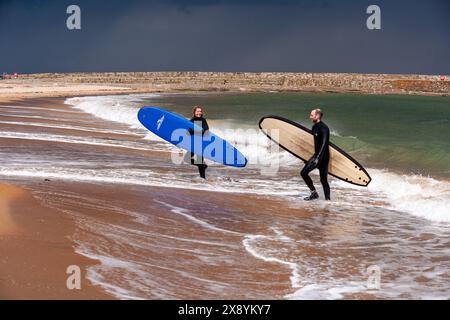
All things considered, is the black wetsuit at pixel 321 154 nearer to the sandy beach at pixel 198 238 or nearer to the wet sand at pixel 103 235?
the sandy beach at pixel 198 238

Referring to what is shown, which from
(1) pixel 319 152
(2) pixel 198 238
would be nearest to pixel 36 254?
(2) pixel 198 238

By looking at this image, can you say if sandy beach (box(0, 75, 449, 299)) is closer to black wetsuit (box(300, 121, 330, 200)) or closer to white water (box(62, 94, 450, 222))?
A: white water (box(62, 94, 450, 222))

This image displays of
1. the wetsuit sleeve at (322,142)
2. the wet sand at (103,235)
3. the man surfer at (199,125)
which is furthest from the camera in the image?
the man surfer at (199,125)

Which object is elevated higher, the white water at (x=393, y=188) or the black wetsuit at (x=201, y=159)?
the black wetsuit at (x=201, y=159)

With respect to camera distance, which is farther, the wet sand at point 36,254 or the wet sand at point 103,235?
the wet sand at point 103,235

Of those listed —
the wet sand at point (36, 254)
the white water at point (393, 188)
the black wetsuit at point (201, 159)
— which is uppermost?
the black wetsuit at point (201, 159)

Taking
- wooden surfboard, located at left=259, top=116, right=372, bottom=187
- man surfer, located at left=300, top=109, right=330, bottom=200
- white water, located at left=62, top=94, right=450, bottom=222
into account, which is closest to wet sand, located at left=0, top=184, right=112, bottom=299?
white water, located at left=62, top=94, right=450, bottom=222

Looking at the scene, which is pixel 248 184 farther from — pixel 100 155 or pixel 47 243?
pixel 47 243

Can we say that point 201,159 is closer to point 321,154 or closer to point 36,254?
point 321,154

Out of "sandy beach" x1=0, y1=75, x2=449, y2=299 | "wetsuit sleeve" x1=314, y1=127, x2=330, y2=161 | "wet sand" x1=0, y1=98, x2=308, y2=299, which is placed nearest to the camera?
"wet sand" x1=0, y1=98, x2=308, y2=299

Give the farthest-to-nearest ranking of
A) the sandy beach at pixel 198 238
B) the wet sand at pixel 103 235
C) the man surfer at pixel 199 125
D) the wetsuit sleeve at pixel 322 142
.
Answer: the man surfer at pixel 199 125, the wetsuit sleeve at pixel 322 142, the sandy beach at pixel 198 238, the wet sand at pixel 103 235

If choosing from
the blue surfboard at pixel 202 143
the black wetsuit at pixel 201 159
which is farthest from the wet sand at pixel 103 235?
the blue surfboard at pixel 202 143
